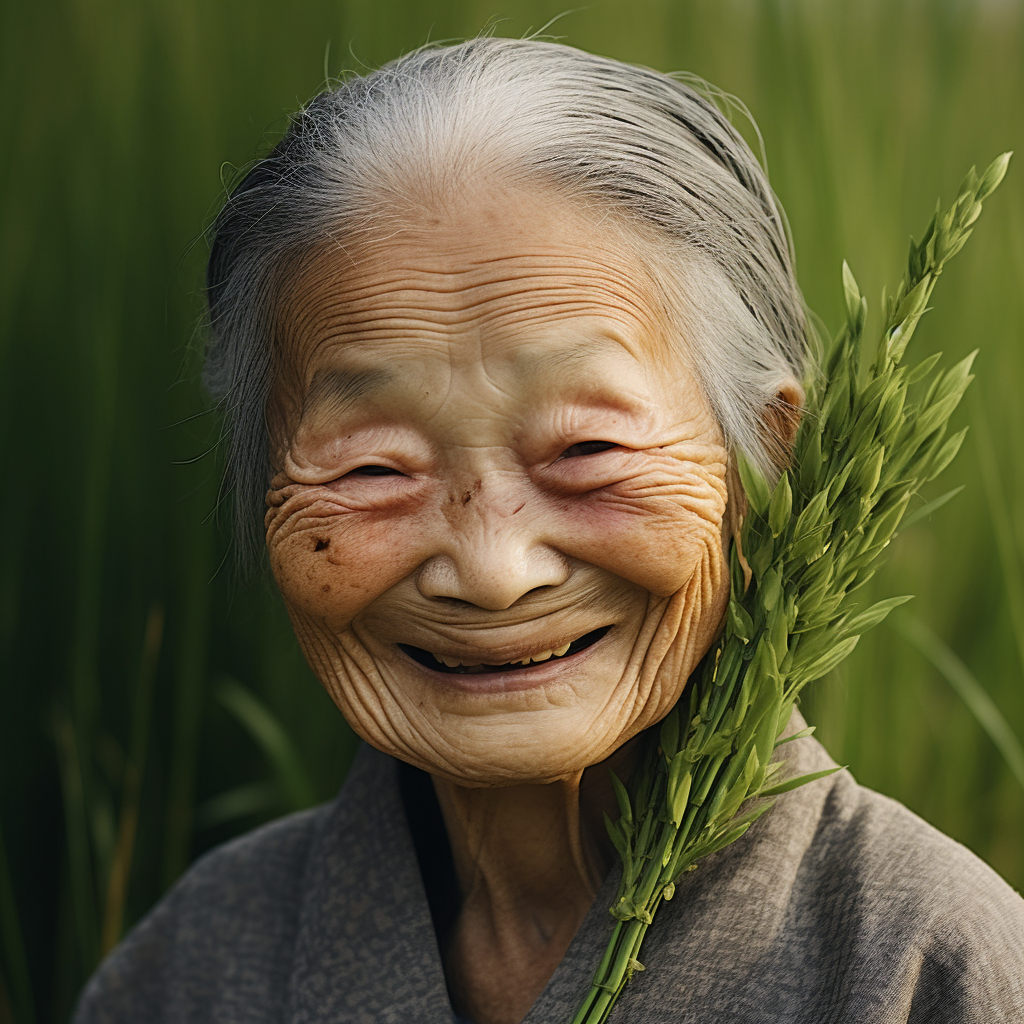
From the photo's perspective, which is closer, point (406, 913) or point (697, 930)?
point (697, 930)

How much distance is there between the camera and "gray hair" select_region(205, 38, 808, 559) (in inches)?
44.1

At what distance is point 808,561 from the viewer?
957 mm

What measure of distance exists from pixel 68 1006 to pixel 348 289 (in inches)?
59.9

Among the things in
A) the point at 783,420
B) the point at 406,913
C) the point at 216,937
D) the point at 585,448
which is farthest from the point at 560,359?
the point at 216,937

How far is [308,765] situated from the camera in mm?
2078

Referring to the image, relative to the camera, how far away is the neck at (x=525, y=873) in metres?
1.29

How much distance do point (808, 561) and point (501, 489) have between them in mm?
292

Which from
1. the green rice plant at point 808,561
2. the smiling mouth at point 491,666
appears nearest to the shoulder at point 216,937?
the smiling mouth at point 491,666

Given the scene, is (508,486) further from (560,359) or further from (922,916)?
(922,916)

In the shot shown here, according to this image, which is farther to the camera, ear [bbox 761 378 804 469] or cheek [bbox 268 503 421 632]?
ear [bbox 761 378 804 469]

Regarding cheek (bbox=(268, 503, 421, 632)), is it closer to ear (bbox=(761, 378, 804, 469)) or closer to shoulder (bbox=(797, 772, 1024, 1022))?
ear (bbox=(761, 378, 804, 469))

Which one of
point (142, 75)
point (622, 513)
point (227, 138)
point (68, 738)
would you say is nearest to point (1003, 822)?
point (622, 513)

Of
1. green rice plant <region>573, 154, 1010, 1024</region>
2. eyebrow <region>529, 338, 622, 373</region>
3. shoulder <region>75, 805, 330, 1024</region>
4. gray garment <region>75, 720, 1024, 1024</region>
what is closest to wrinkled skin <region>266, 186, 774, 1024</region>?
eyebrow <region>529, 338, 622, 373</region>

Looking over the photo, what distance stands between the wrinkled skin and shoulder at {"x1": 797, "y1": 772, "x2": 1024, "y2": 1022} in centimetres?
25
